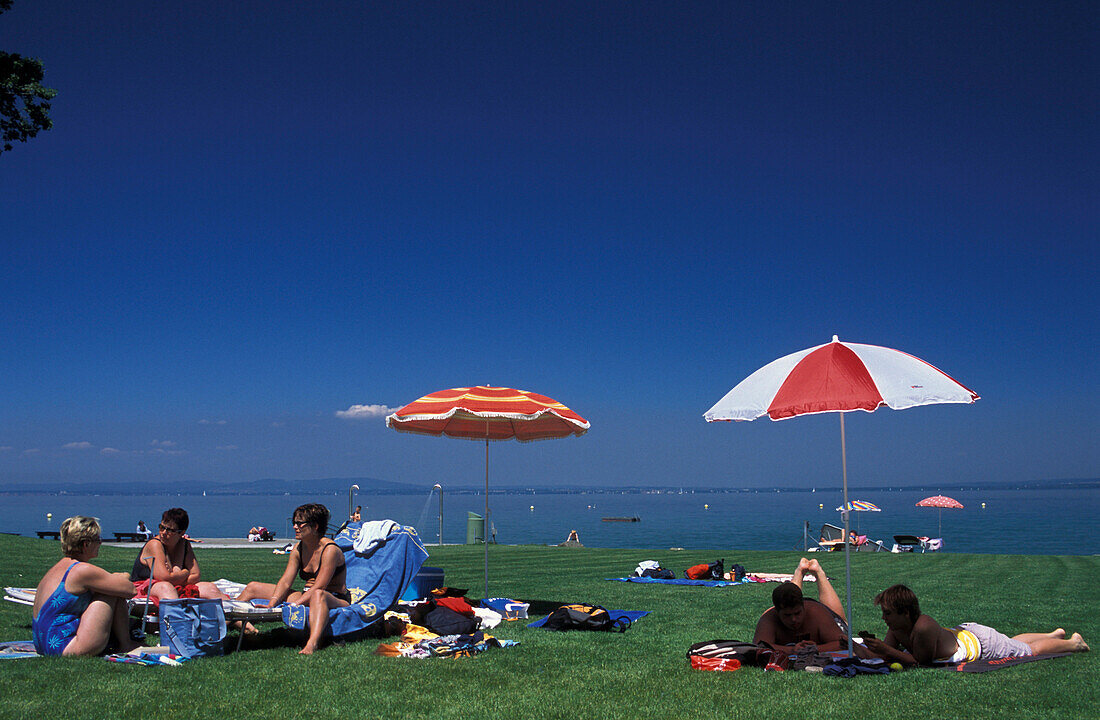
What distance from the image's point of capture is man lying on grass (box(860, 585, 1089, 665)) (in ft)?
21.2

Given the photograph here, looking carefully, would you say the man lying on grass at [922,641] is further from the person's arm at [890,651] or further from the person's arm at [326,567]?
the person's arm at [326,567]

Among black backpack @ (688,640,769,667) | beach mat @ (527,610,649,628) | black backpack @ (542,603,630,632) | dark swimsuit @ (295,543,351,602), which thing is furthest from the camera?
beach mat @ (527,610,649,628)

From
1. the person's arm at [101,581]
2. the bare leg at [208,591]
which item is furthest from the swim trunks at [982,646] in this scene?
the bare leg at [208,591]

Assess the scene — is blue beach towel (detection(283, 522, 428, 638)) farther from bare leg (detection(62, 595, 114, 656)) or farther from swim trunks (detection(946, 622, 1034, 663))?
swim trunks (detection(946, 622, 1034, 663))

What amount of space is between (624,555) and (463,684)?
630 inches

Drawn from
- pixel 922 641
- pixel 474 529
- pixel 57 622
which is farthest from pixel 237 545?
pixel 922 641

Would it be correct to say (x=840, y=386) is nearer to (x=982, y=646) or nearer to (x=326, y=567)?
(x=982, y=646)

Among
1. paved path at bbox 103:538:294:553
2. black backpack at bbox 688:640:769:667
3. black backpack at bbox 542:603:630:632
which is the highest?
black backpack at bbox 688:640:769:667

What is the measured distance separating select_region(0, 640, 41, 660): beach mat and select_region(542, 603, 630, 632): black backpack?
4.59 meters

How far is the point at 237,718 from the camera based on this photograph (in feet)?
15.7

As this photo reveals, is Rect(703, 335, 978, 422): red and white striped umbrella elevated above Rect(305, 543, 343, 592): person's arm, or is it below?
above

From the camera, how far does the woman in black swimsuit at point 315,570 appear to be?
7223 millimetres

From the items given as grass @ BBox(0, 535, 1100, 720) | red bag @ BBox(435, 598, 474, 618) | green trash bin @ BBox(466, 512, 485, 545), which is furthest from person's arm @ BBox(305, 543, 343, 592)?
green trash bin @ BBox(466, 512, 485, 545)

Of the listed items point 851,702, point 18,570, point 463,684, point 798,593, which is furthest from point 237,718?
point 18,570
